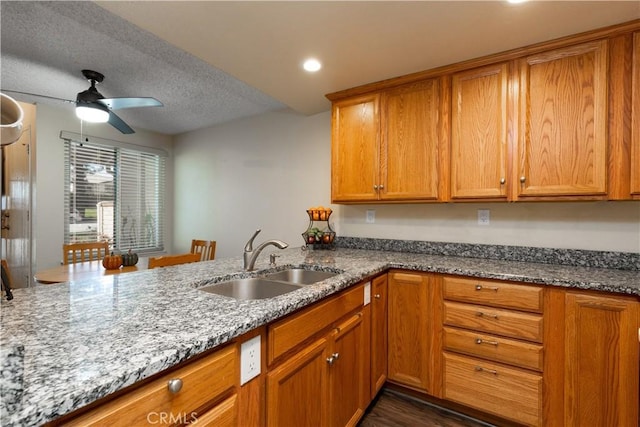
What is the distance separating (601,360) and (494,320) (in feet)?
1.48

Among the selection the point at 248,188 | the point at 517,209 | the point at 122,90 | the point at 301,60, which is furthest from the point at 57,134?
the point at 517,209

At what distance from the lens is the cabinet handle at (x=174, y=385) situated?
680 mm

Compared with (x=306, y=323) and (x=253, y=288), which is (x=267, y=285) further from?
(x=306, y=323)

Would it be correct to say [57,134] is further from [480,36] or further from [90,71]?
[480,36]

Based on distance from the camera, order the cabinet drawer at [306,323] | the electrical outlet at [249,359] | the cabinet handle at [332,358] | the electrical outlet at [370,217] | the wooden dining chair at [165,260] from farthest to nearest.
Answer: the electrical outlet at [370,217]
the wooden dining chair at [165,260]
the cabinet handle at [332,358]
the cabinet drawer at [306,323]
the electrical outlet at [249,359]

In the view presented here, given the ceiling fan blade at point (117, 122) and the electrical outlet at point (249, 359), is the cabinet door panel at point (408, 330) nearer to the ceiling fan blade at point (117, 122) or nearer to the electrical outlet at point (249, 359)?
the electrical outlet at point (249, 359)

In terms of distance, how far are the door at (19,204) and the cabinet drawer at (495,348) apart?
408 cm

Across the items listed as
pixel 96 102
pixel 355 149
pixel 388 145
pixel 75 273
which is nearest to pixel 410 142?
pixel 388 145

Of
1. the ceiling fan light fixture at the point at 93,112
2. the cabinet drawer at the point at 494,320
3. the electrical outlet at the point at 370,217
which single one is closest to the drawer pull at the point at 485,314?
the cabinet drawer at the point at 494,320

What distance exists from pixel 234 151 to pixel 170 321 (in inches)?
127

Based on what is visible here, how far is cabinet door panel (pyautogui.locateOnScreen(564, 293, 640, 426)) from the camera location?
1.34m

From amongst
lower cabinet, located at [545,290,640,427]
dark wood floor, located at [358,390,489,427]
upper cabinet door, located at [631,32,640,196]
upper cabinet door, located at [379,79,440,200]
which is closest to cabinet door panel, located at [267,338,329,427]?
dark wood floor, located at [358,390,489,427]

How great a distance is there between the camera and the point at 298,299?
1.09 meters

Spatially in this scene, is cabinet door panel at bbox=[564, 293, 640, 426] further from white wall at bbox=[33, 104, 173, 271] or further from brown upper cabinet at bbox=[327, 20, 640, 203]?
white wall at bbox=[33, 104, 173, 271]
